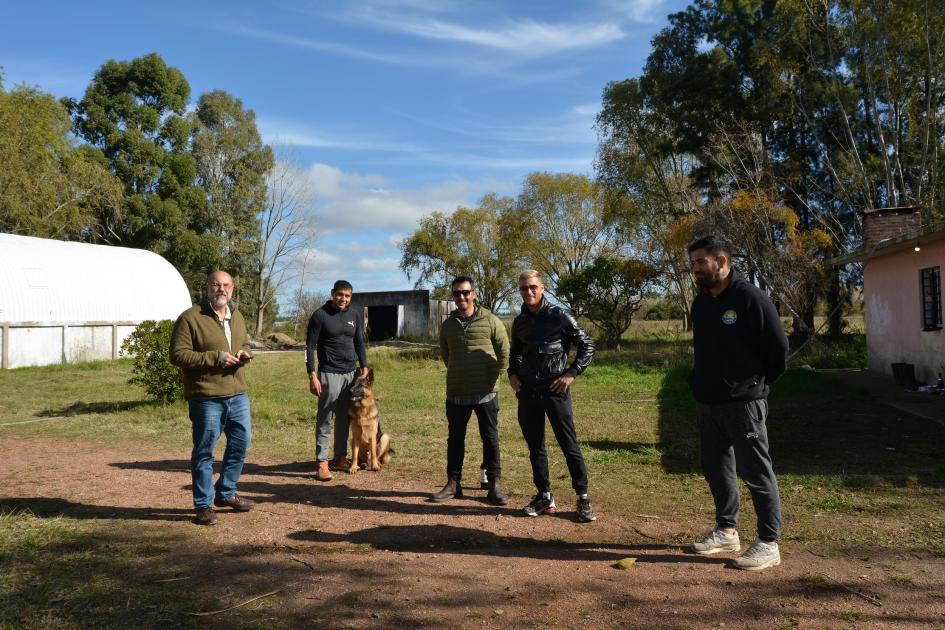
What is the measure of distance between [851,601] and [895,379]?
12.0 metres

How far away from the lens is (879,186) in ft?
87.1

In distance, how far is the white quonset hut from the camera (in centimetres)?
2180

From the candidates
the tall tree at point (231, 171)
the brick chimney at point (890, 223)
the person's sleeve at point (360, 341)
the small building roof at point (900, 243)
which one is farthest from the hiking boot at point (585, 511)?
the tall tree at point (231, 171)

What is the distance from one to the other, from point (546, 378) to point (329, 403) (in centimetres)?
270

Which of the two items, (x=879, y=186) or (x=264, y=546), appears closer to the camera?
(x=264, y=546)

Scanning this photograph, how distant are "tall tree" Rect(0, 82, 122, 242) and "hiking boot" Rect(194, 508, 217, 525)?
28288 millimetres

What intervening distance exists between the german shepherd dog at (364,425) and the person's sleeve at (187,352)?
206cm

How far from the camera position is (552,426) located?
5.39 m

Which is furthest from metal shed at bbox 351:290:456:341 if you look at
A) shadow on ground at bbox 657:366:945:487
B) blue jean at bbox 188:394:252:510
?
blue jean at bbox 188:394:252:510

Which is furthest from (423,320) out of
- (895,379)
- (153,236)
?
(895,379)

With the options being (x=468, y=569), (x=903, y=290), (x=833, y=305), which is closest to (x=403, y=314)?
(x=833, y=305)

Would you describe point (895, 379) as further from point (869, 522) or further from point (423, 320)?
point (423, 320)

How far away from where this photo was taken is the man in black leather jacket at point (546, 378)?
536cm

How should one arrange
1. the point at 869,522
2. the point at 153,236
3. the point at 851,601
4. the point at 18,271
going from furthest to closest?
1. the point at 153,236
2. the point at 18,271
3. the point at 869,522
4. the point at 851,601
